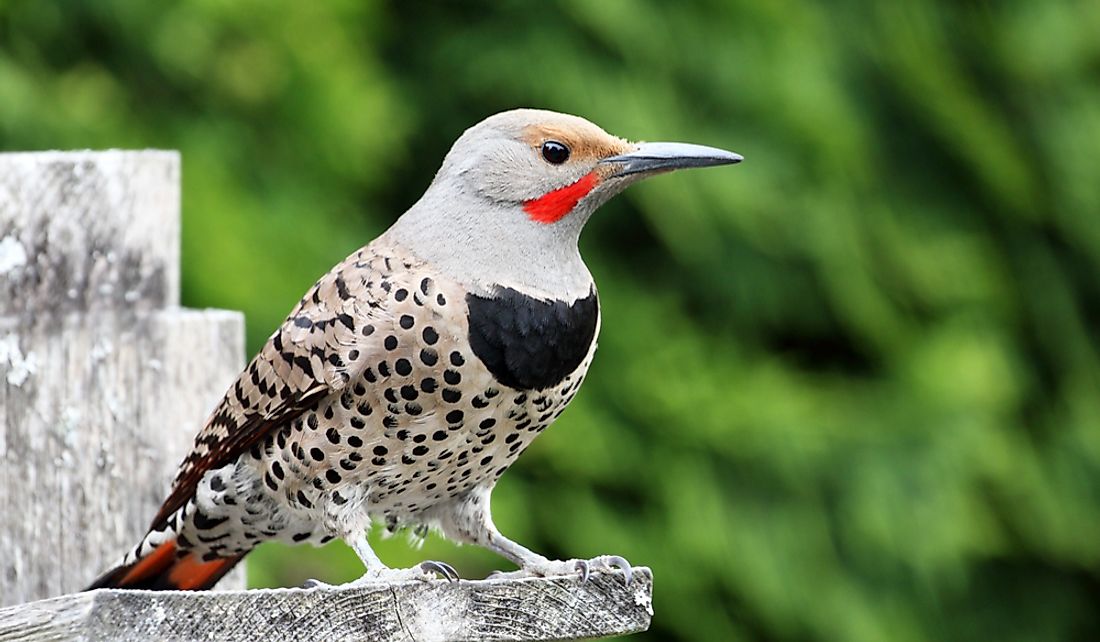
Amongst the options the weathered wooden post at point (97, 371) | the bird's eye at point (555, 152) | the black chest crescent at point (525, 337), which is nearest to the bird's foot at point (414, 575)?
the weathered wooden post at point (97, 371)

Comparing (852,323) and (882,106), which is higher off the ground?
(882,106)

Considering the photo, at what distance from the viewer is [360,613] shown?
2152mm

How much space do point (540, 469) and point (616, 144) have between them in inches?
88.0

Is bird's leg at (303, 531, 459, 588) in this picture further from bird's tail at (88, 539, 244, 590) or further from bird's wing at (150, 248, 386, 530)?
bird's tail at (88, 539, 244, 590)

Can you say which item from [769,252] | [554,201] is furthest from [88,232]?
[769,252]

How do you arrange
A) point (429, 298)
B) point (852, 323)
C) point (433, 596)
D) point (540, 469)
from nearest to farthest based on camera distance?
point (433, 596) → point (429, 298) → point (540, 469) → point (852, 323)

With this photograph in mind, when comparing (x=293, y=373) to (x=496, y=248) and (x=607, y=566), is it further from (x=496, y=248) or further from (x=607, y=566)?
(x=607, y=566)

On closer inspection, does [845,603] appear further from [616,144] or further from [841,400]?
[616,144]

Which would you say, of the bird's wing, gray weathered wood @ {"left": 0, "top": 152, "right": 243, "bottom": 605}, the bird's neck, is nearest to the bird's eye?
the bird's neck

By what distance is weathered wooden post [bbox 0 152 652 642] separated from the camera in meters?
2.69

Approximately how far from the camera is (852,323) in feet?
16.6

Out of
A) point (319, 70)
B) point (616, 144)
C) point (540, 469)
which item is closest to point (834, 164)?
point (540, 469)

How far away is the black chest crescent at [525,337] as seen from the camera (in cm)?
249

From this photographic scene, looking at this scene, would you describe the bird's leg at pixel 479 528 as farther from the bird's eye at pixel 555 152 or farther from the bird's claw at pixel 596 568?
the bird's eye at pixel 555 152
